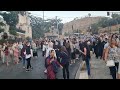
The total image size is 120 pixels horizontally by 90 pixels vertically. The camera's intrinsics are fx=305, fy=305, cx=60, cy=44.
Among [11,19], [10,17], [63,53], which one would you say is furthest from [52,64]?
[11,19]

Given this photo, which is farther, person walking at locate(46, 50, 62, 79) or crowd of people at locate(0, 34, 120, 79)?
person walking at locate(46, 50, 62, 79)

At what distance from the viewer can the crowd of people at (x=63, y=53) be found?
9.43 meters

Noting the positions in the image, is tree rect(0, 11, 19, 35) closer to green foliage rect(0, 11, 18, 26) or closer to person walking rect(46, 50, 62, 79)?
green foliage rect(0, 11, 18, 26)

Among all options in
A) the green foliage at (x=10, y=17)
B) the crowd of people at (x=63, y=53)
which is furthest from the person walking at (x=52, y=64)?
the green foliage at (x=10, y=17)

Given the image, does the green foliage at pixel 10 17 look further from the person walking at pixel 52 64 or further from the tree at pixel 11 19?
the person walking at pixel 52 64

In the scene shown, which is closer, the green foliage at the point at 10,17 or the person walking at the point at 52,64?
the person walking at the point at 52,64

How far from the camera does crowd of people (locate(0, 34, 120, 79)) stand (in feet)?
30.9

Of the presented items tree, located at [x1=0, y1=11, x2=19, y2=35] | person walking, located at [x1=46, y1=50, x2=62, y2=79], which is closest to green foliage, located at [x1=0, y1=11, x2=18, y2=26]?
tree, located at [x1=0, y1=11, x2=19, y2=35]

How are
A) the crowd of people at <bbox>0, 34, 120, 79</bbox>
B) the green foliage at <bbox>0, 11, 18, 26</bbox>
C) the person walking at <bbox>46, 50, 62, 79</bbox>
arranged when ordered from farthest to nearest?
the green foliage at <bbox>0, 11, 18, 26</bbox>, the person walking at <bbox>46, 50, 62, 79</bbox>, the crowd of people at <bbox>0, 34, 120, 79</bbox>
